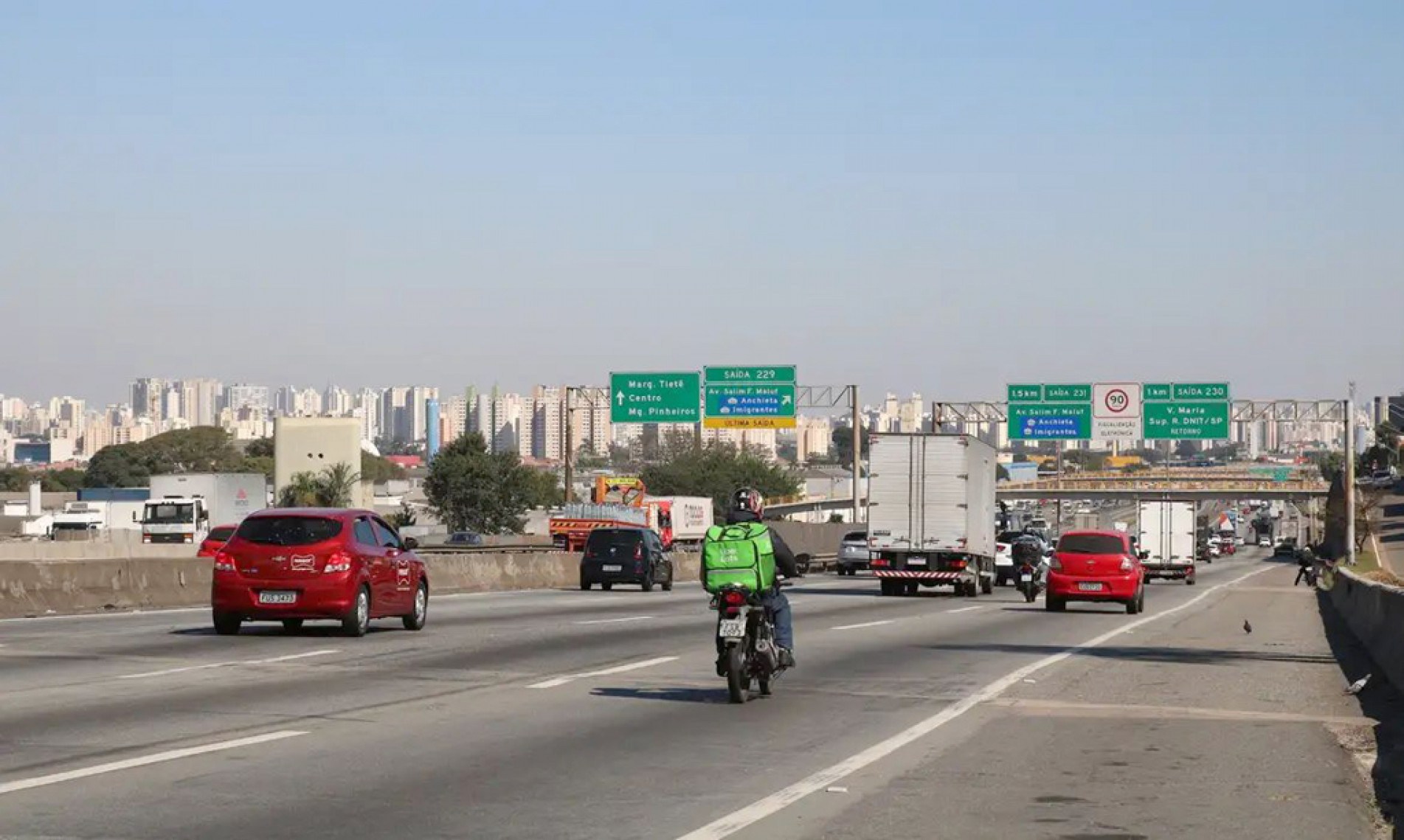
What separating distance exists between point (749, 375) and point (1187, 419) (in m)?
16.6

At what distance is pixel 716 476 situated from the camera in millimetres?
177875

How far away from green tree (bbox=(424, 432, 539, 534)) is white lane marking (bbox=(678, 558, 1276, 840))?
104 meters

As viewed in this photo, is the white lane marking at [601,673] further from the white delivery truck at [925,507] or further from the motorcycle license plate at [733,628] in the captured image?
the white delivery truck at [925,507]

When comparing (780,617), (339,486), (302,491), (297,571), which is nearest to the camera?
(780,617)

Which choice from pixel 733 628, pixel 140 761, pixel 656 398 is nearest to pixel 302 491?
pixel 656 398

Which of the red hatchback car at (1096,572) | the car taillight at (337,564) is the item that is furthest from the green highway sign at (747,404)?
the car taillight at (337,564)

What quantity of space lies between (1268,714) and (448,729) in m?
7.31

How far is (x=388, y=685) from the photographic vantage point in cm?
1792

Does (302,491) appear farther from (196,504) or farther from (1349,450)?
(1349,450)

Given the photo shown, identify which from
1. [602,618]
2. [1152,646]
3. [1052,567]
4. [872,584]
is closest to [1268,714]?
[1152,646]

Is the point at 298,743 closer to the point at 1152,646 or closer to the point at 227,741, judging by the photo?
the point at 227,741

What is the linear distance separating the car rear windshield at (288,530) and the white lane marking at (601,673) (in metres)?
4.55

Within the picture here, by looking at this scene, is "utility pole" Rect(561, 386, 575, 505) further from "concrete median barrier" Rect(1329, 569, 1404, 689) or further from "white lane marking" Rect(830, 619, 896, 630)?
"white lane marking" Rect(830, 619, 896, 630)

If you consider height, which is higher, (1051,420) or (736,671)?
(1051,420)
